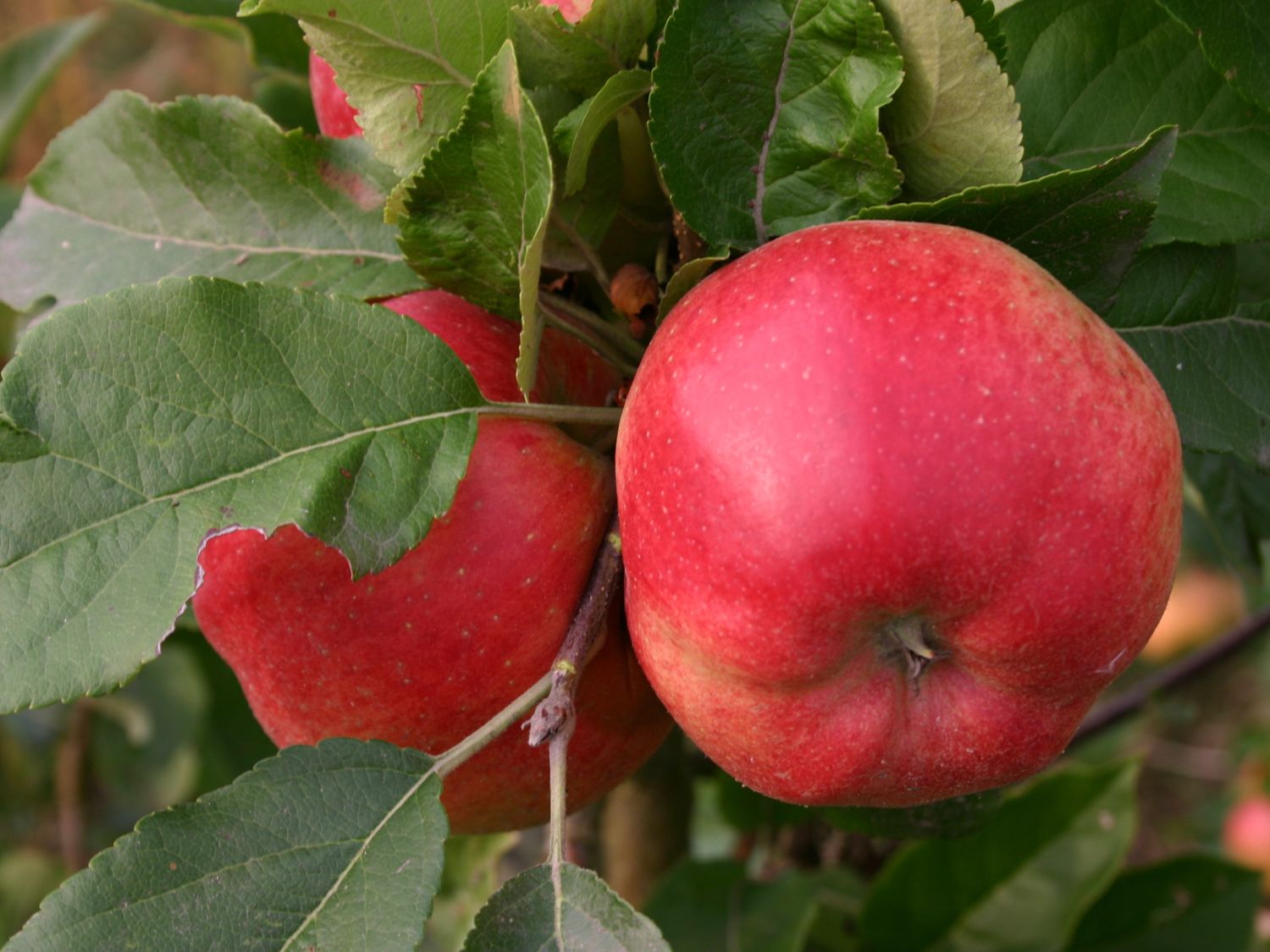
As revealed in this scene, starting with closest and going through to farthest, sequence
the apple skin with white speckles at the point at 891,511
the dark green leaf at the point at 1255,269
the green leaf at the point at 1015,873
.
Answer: the apple skin with white speckles at the point at 891,511 → the dark green leaf at the point at 1255,269 → the green leaf at the point at 1015,873

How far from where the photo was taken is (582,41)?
64cm

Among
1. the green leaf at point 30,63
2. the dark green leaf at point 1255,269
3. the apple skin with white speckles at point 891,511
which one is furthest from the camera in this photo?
the green leaf at point 30,63

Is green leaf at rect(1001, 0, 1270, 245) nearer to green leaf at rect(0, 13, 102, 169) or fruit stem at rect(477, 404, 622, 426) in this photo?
fruit stem at rect(477, 404, 622, 426)

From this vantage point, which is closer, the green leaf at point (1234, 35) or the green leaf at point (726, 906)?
the green leaf at point (1234, 35)

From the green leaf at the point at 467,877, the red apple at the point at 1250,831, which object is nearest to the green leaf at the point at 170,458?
the green leaf at the point at 467,877

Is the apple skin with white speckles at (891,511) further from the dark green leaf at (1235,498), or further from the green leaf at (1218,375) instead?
the dark green leaf at (1235,498)

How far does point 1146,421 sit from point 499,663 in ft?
1.15

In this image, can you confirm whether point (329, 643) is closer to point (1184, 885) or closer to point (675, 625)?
point (675, 625)

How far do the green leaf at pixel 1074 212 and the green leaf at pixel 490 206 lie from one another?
0.17 m

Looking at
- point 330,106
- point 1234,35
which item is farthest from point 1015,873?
point 330,106

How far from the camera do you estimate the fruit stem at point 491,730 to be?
2.11 ft

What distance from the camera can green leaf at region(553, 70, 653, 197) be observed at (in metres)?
0.61

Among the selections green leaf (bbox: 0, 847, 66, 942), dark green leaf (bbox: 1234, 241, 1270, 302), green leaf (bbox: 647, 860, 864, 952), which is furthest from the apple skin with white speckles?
green leaf (bbox: 0, 847, 66, 942)

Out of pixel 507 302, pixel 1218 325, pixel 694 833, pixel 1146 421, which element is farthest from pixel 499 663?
pixel 694 833
